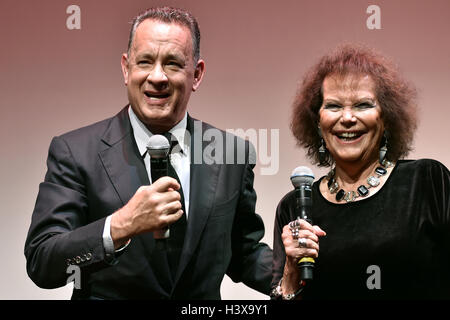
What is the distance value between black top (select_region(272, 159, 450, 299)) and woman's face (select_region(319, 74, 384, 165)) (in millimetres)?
163

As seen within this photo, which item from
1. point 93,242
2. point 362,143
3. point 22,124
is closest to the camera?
point 93,242

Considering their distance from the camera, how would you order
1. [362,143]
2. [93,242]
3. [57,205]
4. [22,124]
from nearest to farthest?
[93,242] → [57,205] → [362,143] → [22,124]

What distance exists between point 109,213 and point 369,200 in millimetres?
971

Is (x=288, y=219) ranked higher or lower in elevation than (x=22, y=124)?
lower

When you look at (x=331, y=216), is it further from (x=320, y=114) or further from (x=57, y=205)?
(x=57, y=205)

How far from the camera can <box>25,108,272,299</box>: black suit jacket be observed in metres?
2.23

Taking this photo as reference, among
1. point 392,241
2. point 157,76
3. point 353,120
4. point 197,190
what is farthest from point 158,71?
point 392,241

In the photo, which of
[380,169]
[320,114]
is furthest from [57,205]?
[380,169]

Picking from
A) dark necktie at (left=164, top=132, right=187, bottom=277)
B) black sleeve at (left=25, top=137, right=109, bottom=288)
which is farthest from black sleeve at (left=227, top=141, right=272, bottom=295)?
black sleeve at (left=25, top=137, right=109, bottom=288)

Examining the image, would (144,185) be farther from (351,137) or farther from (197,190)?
(351,137)
